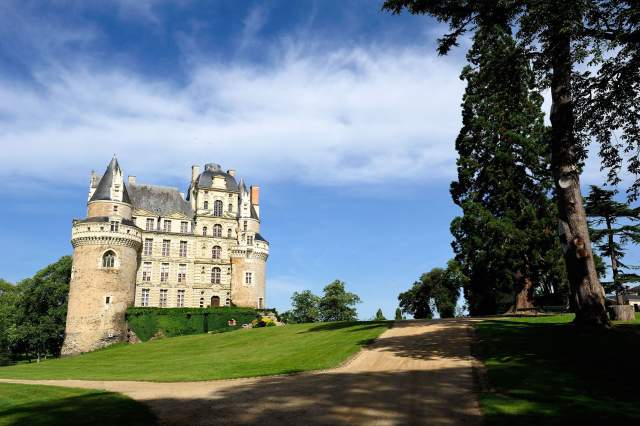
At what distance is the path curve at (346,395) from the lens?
1002 centimetres

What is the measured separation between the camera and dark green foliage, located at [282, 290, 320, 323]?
7394 centimetres

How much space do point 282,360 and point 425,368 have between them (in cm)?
762

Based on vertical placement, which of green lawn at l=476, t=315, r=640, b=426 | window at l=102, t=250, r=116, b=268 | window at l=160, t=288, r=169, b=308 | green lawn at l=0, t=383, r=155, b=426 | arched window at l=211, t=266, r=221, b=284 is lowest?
green lawn at l=0, t=383, r=155, b=426

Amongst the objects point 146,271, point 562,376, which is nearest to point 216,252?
point 146,271

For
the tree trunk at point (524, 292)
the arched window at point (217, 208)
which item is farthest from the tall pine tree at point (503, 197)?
the arched window at point (217, 208)

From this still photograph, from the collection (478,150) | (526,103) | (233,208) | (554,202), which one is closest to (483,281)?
(554,202)

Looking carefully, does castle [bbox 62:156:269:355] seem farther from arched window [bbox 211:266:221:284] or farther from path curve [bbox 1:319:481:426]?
path curve [bbox 1:319:481:426]

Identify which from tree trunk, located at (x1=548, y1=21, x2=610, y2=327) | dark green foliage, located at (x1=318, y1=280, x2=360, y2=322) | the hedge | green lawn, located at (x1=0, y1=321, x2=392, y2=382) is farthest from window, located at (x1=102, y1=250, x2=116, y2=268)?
tree trunk, located at (x1=548, y1=21, x2=610, y2=327)

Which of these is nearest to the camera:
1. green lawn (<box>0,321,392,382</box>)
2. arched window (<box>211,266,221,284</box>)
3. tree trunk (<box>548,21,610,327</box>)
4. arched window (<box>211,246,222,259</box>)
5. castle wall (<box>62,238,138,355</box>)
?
tree trunk (<box>548,21,610,327</box>)

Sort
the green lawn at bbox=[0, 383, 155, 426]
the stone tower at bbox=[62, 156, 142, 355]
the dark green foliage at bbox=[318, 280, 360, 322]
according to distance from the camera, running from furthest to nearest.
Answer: the dark green foliage at bbox=[318, 280, 360, 322]
the stone tower at bbox=[62, 156, 142, 355]
the green lawn at bbox=[0, 383, 155, 426]

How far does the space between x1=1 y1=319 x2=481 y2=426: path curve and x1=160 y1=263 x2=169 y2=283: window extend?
3972 cm

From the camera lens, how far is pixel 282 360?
20547 mm

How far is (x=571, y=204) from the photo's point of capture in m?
19.3

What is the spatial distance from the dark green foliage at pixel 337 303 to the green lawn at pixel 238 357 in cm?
3595
